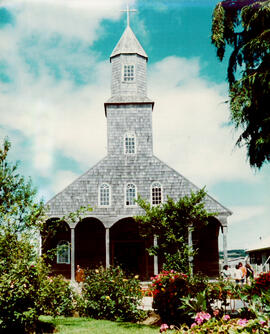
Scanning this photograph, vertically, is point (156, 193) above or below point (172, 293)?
above

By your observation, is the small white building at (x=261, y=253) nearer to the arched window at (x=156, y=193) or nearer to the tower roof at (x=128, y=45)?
the arched window at (x=156, y=193)

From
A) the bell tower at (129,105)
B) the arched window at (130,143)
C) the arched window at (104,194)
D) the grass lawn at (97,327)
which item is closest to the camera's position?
the grass lawn at (97,327)

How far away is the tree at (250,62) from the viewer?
394 inches

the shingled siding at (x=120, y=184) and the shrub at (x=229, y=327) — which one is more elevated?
the shingled siding at (x=120, y=184)

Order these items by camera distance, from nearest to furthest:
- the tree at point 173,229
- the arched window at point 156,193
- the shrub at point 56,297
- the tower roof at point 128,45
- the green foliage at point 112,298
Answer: the shrub at point 56,297 < the green foliage at point 112,298 < the tree at point 173,229 < the arched window at point 156,193 < the tower roof at point 128,45

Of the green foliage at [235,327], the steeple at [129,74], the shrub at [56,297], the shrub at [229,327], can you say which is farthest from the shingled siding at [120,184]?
the green foliage at [235,327]

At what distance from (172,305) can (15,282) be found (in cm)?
392

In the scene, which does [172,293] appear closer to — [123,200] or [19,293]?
[19,293]

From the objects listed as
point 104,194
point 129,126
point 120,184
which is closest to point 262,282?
point 120,184

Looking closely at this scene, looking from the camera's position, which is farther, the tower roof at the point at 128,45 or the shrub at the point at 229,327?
the tower roof at the point at 128,45

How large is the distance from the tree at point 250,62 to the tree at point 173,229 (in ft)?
11.3

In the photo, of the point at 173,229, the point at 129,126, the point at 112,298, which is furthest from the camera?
the point at 129,126

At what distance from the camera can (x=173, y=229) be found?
43.1ft

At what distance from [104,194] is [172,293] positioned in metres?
15.6
